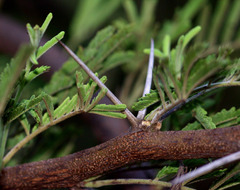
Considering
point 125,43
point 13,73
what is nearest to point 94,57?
point 125,43

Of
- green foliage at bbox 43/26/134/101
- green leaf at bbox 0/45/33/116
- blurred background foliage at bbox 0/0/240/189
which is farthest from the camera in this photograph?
blurred background foliage at bbox 0/0/240/189

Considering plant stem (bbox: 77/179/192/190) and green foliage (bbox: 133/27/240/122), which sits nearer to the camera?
green foliage (bbox: 133/27/240/122)

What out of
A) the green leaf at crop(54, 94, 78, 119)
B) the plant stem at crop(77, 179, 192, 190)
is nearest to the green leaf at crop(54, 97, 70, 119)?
the green leaf at crop(54, 94, 78, 119)

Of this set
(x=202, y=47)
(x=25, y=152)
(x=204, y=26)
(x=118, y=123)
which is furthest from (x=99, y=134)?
(x=202, y=47)

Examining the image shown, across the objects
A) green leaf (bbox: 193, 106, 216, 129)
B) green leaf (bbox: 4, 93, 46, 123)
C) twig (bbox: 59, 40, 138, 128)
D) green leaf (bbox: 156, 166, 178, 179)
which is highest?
green leaf (bbox: 4, 93, 46, 123)

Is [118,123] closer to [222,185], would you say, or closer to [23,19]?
[222,185]

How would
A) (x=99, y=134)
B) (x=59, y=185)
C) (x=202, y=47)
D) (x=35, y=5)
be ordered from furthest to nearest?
1. (x=35, y=5)
2. (x=99, y=134)
3. (x=59, y=185)
4. (x=202, y=47)

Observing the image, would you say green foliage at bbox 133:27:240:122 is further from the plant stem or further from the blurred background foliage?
the blurred background foliage

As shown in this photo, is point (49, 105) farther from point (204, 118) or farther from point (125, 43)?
point (125, 43)
